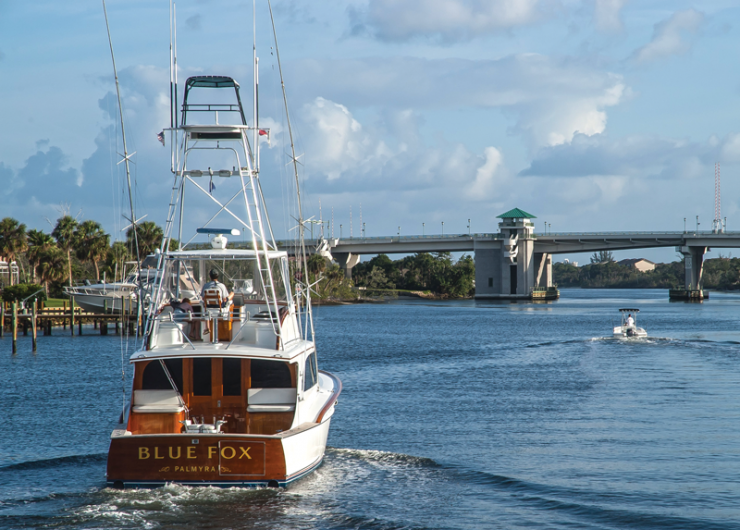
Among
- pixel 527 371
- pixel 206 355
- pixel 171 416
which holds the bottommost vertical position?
pixel 527 371

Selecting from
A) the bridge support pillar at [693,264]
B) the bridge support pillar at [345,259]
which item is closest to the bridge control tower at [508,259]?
the bridge support pillar at [345,259]

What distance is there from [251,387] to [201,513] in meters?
2.72

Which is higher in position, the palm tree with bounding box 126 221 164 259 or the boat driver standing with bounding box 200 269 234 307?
the palm tree with bounding box 126 221 164 259

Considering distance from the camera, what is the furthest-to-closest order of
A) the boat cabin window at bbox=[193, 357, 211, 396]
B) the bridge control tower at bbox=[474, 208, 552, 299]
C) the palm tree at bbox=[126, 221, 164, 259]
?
the bridge control tower at bbox=[474, 208, 552, 299] < the palm tree at bbox=[126, 221, 164, 259] < the boat cabin window at bbox=[193, 357, 211, 396]

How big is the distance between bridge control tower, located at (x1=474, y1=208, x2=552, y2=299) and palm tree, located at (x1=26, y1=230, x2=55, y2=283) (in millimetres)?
83101

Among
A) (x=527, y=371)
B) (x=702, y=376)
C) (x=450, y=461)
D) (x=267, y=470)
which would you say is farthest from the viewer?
(x=527, y=371)

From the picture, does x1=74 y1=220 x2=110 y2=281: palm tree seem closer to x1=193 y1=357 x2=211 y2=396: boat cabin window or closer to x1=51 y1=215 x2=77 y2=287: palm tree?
x1=51 y1=215 x2=77 y2=287: palm tree

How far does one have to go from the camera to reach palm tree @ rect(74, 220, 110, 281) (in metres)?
79.9

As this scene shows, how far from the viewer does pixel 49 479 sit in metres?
17.3

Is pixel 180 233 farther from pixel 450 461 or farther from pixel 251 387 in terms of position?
pixel 450 461

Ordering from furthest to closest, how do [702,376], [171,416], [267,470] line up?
[702,376], [171,416], [267,470]

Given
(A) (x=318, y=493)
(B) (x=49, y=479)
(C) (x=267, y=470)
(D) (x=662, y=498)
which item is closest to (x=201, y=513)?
(C) (x=267, y=470)

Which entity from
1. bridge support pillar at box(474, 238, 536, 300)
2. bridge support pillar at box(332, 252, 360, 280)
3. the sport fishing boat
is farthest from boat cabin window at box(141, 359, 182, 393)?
bridge support pillar at box(332, 252, 360, 280)

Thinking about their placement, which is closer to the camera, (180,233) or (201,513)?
(201,513)
